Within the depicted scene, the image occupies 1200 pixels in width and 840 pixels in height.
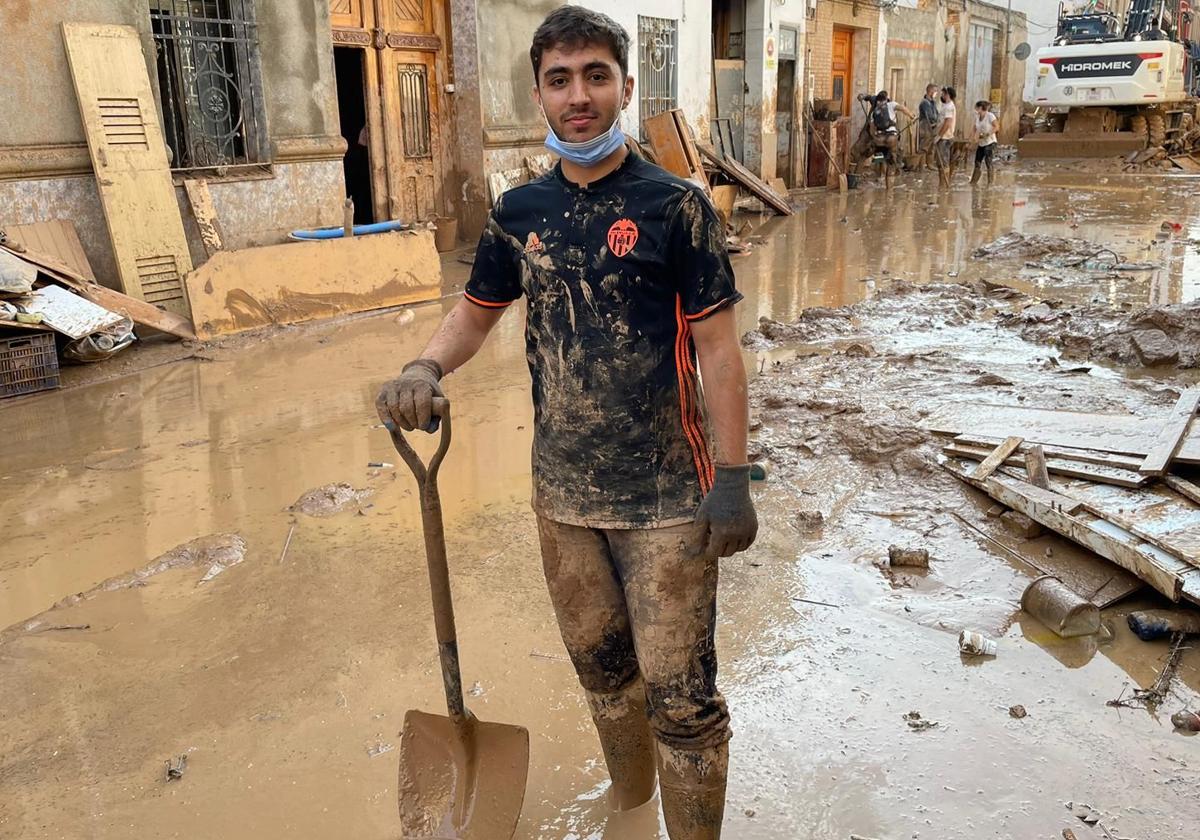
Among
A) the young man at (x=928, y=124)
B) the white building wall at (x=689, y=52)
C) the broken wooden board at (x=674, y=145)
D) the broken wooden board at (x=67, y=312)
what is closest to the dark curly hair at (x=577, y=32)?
the broken wooden board at (x=67, y=312)

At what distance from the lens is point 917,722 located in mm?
2984

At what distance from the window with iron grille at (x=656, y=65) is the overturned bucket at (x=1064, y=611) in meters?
11.9

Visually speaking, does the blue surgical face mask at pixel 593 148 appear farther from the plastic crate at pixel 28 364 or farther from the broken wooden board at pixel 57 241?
the broken wooden board at pixel 57 241

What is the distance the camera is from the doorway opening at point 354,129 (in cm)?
1147

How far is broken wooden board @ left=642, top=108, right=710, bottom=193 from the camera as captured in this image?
1245cm

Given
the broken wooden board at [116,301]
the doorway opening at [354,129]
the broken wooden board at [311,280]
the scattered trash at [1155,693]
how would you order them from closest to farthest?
the scattered trash at [1155,693], the broken wooden board at [116,301], the broken wooden board at [311,280], the doorway opening at [354,129]

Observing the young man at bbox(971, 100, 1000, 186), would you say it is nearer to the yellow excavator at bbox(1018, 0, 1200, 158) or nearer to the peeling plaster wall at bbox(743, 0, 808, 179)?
the peeling plaster wall at bbox(743, 0, 808, 179)

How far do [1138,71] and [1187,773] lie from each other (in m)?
24.3

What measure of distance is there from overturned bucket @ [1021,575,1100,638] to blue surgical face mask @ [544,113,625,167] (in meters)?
2.38

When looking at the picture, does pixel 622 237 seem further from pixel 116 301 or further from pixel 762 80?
pixel 762 80

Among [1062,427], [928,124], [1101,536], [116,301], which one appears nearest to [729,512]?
[1101,536]

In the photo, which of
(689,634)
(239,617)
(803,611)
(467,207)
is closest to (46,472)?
(239,617)

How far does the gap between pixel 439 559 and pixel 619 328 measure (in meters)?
0.72

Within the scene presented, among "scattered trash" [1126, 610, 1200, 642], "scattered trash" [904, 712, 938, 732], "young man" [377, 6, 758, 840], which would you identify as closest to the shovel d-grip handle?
"young man" [377, 6, 758, 840]
